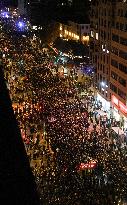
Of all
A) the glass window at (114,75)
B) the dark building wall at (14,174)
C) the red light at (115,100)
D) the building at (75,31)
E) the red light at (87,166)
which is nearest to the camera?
the dark building wall at (14,174)

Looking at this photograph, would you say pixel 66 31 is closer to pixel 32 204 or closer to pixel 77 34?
pixel 77 34

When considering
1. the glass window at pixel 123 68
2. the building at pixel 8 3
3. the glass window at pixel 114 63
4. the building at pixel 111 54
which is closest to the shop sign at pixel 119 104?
the building at pixel 111 54

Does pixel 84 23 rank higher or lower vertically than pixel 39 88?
higher

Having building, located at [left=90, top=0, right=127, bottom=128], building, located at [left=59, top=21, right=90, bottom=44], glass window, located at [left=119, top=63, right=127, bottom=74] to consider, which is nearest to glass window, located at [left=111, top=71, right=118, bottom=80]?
building, located at [left=90, top=0, right=127, bottom=128]

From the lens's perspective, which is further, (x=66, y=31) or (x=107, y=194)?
(x=66, y=31)

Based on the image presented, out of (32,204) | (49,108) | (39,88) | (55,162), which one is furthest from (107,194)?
(39,88)

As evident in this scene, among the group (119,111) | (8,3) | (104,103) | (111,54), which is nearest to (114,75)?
(111,54)

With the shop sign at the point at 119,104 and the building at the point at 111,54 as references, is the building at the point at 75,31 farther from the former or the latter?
the shop sign at the point at 119,104
